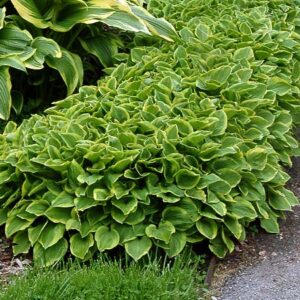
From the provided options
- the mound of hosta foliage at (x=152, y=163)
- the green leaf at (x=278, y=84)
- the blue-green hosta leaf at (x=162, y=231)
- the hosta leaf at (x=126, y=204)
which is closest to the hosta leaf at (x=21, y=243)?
the mound of hosta foliage at (x=152, y=163)

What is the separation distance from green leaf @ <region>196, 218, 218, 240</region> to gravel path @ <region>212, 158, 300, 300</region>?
0.81 feet

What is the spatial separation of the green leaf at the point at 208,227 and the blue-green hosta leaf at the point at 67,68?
5.27 ft

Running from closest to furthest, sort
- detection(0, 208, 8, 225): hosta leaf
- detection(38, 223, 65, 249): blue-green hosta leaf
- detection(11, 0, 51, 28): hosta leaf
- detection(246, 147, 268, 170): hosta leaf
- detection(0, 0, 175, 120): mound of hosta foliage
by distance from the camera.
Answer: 1. detection(38, 223, 65, 249): blue-green hosta leaf
2. detection(0, 208, 8, 225): hosta leaf
3. detection(246, 147, 268, 170): hosta leaf
4. detection(0, 0, 175, 120): mound of hosta foliage
5. detection(11, 0, 51, 28): hosta leaf

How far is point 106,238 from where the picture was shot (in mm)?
4273

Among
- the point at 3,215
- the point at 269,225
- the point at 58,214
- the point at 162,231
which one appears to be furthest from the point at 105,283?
the point at 269,225

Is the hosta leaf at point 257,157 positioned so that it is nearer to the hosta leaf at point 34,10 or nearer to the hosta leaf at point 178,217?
the hosta leaf at point 178,217

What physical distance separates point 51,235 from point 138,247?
48 centimetres

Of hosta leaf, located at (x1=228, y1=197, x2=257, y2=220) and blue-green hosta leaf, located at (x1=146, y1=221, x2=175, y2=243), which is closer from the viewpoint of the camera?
blue-green hosta leaf, located at (x1=146, y1=221, x2=175, y2=243)

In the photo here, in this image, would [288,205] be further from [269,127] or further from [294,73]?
[294,73]

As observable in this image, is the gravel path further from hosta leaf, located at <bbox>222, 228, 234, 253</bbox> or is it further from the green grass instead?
the green grass

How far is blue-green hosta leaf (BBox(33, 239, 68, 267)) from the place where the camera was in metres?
4.29

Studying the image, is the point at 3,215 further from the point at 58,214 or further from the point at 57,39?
the point at 57,39

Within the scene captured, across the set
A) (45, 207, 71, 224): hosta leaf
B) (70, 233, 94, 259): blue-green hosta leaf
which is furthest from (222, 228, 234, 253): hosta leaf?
(45, 207, 71, 224): hosta leaf

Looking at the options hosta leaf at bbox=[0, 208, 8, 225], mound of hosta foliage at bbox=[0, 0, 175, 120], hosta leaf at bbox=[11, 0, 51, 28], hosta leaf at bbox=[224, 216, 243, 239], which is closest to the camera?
hosta leaf at bbox=[224, 216, 243, 239]
